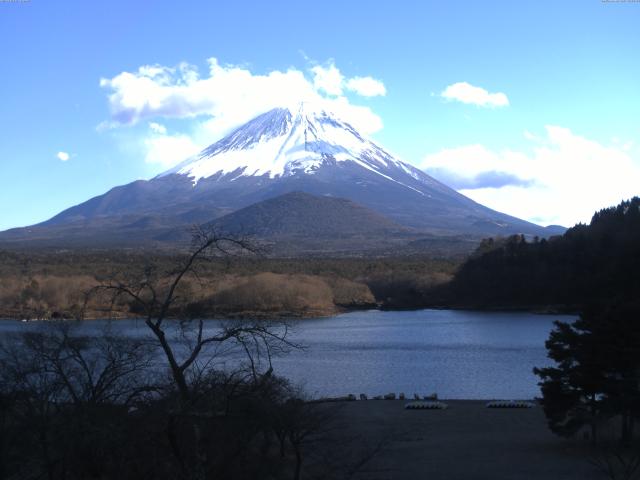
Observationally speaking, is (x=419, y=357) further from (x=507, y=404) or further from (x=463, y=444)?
(x=463, y=444)

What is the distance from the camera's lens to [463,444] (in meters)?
16.2

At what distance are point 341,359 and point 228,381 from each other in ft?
78.4

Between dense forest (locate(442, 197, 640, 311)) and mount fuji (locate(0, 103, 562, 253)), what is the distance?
63.0 m

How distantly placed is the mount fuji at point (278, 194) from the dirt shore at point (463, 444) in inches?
4145

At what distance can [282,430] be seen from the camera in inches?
433

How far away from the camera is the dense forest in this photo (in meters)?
57.4

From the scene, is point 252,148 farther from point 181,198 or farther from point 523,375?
point 523,375

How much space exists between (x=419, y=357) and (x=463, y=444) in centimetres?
1650

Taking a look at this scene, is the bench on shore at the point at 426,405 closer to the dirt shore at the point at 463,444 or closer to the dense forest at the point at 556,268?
the dirt shore at the point at 463,444

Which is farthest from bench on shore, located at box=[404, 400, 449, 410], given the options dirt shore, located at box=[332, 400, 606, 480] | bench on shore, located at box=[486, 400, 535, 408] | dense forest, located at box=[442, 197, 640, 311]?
dense forest, located at box=[442, 197, 640, 311]

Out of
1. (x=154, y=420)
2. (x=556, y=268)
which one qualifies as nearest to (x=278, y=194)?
(x=556, y=268)

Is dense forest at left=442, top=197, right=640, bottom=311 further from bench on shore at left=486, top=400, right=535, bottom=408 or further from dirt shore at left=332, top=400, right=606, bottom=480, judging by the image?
dirt shore at left=332, top=400, right=606, bottom=480

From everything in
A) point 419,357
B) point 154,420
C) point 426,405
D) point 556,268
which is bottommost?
point 419,357

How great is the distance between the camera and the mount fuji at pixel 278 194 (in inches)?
5453
